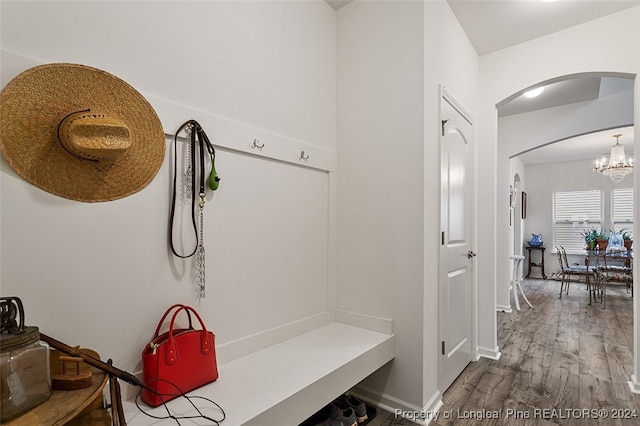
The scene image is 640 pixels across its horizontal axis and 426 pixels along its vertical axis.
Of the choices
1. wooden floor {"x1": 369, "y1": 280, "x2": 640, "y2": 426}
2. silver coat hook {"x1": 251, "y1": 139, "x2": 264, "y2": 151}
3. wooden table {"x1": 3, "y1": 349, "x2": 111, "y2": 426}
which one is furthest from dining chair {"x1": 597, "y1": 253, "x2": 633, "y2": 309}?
wooden table {"x1": 3, "y1": 349, "x2": 111, "y2": 426}

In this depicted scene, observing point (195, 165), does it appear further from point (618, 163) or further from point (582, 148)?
point (582, 148)

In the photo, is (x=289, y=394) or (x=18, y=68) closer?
(x=18, y=68)

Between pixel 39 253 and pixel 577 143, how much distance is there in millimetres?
7863

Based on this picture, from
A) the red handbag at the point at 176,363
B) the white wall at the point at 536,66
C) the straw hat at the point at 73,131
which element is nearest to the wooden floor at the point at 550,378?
the white wall at the point at 536,66

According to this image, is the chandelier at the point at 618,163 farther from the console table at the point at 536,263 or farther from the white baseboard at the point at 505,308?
the white baseboard at the point at 505,308

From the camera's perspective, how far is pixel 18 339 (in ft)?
2.52

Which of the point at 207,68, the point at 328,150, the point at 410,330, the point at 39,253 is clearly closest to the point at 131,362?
the point at 39,253

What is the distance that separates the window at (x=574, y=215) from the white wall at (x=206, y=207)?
26.4 ft

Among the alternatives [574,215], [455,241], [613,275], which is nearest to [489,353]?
[455,241]

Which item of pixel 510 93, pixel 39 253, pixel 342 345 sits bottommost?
pixel 342 345

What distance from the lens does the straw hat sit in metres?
1.03

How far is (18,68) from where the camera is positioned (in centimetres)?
104

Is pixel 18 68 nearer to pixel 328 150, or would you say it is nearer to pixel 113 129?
pixel 113 129

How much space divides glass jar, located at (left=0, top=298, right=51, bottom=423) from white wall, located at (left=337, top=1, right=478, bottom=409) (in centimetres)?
172
